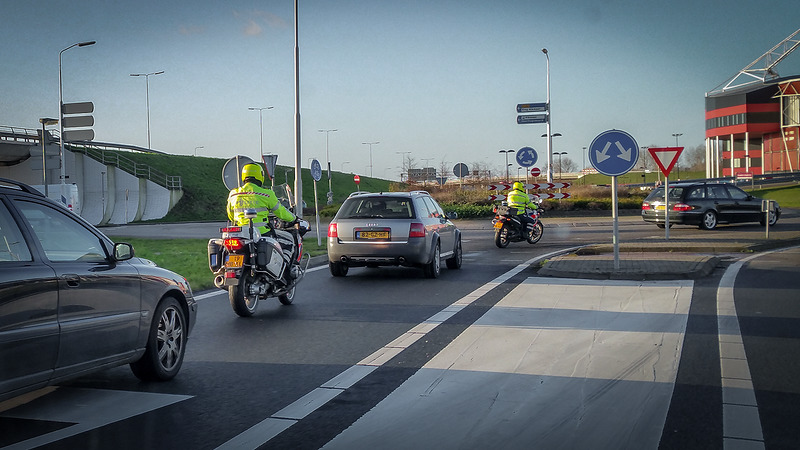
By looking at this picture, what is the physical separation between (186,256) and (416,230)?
8.47 m

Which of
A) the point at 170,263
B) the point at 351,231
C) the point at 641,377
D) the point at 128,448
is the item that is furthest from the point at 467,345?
the point at 170,263

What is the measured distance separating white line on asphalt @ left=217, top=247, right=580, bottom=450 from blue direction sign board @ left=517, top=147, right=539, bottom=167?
16.6 metres

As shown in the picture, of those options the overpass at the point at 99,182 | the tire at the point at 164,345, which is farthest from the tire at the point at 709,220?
the overpass at the point at 99,182

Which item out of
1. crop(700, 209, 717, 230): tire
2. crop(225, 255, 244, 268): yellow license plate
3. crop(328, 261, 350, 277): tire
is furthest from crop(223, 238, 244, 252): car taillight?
crop(700, 209, 717, 230): tire

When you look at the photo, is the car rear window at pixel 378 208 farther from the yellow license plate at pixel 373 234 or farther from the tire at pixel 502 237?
the tire at pixel 502 237

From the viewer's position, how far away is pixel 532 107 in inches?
1242

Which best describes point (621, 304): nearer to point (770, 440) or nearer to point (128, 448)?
point (770, 440)

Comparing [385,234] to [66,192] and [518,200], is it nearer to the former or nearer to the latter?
[518,200]

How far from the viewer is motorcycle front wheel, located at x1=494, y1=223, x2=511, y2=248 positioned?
65.0ft

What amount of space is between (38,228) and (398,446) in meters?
2.75

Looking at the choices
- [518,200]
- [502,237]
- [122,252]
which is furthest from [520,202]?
[122,252]

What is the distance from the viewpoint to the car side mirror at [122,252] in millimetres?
5559

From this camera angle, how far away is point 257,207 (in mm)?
9500

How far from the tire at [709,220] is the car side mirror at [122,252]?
22.3 meters
